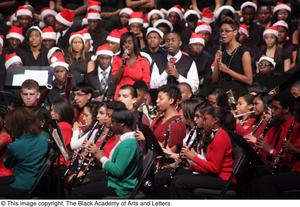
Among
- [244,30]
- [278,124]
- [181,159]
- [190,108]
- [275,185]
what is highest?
[244,30]

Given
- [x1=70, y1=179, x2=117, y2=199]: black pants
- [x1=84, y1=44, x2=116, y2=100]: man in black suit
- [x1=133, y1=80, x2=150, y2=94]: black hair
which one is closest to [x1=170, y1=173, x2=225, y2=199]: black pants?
[x1=70, y1=179, x2=117, y2=199]: black pants

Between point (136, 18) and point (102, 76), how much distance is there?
203 centimetres

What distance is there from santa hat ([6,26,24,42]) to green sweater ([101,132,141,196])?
7.00 m

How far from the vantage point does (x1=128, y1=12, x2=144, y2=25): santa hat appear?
1552cm

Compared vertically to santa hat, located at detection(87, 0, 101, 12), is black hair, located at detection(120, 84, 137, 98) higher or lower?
lower

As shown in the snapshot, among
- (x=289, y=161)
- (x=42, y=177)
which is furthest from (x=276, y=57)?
(x=42, y=177)

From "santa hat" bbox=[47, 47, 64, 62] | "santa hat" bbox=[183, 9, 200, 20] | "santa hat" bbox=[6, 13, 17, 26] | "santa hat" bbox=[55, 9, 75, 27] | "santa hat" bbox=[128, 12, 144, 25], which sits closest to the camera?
"santa hat" bbox=[47, 47, 64, 62]

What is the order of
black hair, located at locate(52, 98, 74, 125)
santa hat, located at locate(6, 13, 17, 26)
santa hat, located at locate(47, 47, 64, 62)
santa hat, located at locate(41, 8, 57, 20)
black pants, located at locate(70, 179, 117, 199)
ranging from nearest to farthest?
black pants, located at locate(70, 179, 117, 199), black hair, located at locate(52, 98, 74, 125), santa hat, located at locate(47, 47, 64, 62), santa hat, located at locate(41, 8, 57, 20), santa hat, located at locate(6, 13, 17, 26)

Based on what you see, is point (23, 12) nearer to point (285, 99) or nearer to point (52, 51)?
point (52, 51)

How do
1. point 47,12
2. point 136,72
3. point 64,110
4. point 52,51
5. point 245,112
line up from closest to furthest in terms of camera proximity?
1. point 64,110
2. point 245,112
3. point 136,72
4. point 52,51
5. point 47,12

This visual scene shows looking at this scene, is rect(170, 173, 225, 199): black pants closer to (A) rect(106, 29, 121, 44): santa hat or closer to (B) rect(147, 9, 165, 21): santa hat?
(A) rect(106, 29, 121, 44): santa hat

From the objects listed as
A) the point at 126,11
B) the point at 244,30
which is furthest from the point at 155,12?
the point at 244,30

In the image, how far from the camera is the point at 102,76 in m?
13.9

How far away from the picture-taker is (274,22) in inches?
601
